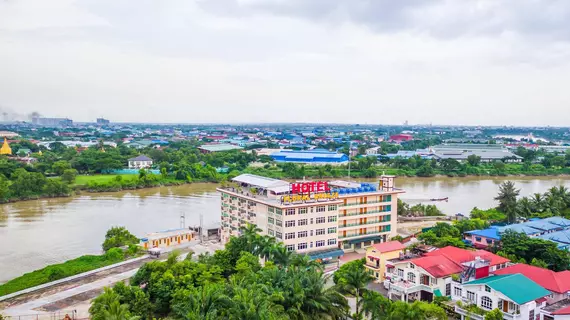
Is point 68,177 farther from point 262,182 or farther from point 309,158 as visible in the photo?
point 309,158

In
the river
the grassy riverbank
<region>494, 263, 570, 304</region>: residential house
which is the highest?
<region>494, 263, 570, 304</region>: residential house

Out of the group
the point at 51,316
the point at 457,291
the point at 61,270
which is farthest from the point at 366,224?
the point at 51,316

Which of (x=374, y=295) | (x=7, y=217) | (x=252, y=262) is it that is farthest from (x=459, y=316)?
(x=7, y=217)

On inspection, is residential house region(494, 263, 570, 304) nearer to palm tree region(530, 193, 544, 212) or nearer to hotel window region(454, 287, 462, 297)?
Result: hotel window region(454, 287, 462, 297)

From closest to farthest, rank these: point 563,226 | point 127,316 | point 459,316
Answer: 1. point 127,316
2. point 459,316
3. point 563,226

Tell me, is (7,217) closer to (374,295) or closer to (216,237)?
(216,237)

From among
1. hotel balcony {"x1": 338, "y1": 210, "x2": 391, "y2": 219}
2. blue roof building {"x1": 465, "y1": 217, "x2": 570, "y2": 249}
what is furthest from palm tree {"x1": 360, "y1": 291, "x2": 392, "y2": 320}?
blue roof building {"x1": 465, "y1": 217, "x2": 570, "y2": 249}

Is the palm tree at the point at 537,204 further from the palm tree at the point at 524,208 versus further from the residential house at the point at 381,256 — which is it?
the residential house at the point at 381,256
